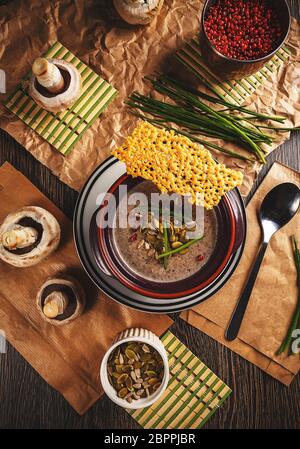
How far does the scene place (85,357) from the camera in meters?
1.30

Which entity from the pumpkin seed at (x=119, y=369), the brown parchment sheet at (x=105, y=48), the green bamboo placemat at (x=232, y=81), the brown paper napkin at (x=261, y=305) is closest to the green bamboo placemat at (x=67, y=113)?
the brown parchment sheet at (x=105, y=48)

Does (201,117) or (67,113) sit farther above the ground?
(201,117)

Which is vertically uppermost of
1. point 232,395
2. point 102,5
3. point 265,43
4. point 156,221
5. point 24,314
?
point 265,43

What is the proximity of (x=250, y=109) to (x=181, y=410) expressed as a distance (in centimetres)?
99

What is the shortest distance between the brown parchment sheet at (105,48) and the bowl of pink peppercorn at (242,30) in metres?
0.12

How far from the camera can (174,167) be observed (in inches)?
41.2

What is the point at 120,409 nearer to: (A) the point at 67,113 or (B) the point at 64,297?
(B) the point at 64,297

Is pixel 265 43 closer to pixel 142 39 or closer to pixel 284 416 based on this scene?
pixel 142 39

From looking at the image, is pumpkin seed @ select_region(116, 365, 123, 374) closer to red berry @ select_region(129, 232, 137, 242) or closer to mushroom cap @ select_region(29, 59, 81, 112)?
red berry @ select_region(129, 232, 137, 242)

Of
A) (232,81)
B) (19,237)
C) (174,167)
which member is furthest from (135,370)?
(232,81)

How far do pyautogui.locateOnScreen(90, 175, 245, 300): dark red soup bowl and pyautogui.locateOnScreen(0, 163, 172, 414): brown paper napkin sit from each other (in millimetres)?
164

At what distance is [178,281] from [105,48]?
2.57 feet

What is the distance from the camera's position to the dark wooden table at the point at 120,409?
4.36 feet
